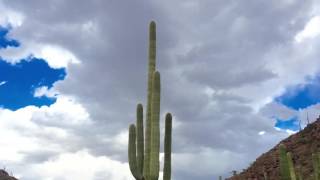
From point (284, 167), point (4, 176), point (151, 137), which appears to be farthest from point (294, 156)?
point (151, 137)

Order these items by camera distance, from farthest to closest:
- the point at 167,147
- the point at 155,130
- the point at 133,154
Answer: the point at 167,147 → the point at 133,154 → the point at 155,130

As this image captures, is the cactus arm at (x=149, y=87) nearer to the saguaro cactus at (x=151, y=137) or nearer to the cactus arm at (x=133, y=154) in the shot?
the saguaro cactus at (x=151, y=137)

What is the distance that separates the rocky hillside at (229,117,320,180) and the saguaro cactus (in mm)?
28869

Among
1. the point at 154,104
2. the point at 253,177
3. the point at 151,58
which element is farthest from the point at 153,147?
the point at 253,177

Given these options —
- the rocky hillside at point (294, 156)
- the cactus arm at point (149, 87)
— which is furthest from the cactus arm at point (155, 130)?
the rocky hillside at point (294, 156)

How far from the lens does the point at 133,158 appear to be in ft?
50.1

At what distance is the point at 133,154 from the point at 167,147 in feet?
3.36

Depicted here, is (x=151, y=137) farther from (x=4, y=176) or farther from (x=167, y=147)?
(x=4, y=176)

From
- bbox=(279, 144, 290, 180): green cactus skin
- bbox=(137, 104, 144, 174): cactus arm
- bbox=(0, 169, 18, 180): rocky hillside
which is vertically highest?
bbox=(0, 169, 18, 180): rocky hillside

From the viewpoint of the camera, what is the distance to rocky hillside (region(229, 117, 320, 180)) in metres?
45.4

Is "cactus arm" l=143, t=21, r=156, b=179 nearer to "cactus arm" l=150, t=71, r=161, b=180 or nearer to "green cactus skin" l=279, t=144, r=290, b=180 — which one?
"cactus arm" l=150, t=71, r=161, b=180

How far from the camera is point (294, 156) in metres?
47.2

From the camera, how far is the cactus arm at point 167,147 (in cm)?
1554

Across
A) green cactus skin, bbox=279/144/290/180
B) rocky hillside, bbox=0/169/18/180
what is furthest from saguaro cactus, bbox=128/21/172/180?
rocky hillside, bbox=0/169/18/180
